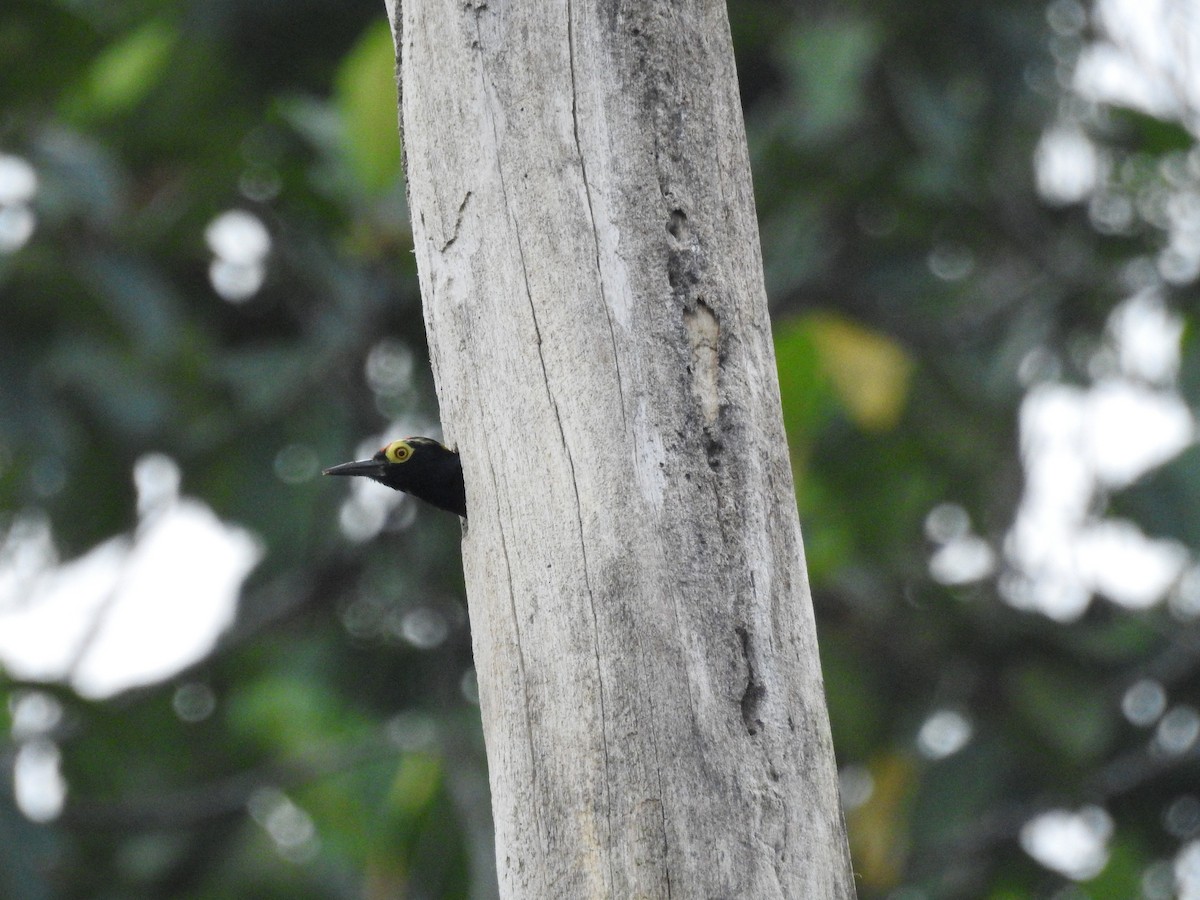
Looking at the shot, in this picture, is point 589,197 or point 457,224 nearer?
point 589,197

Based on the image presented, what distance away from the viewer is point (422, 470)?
317 centimetres

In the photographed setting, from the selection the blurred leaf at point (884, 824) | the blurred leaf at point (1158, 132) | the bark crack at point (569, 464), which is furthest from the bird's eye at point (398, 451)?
the blurred leaf at point (1158, 132)

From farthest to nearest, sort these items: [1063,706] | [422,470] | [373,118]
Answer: [1063,706], [373,118], [422,470]

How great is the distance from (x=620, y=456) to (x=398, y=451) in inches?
32.1

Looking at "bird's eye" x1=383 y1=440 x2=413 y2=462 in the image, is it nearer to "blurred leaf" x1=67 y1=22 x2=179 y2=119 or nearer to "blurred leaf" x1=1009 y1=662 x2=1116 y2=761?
"blurred leaf" x1=67 y1=22 x2=179 y2=119

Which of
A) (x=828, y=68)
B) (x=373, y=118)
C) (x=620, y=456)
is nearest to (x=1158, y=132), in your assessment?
(x=828, y=68)

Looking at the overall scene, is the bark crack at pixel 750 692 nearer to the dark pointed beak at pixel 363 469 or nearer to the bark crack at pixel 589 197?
the bark crack at pixel 589 197

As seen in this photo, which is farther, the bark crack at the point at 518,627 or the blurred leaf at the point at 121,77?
the blurred leaf at the point at 121,77

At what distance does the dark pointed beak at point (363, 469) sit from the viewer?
3445 millimetres

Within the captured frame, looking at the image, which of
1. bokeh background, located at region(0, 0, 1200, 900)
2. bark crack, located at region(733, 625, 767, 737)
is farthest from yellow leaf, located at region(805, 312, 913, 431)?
bark crack, located at region(733, 625, 767, 737)

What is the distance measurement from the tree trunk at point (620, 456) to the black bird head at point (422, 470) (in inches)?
3.8

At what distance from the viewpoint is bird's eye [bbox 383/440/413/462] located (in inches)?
130

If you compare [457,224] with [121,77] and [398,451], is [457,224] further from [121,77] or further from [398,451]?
[121,77]

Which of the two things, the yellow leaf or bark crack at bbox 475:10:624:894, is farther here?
the yellow leaf
